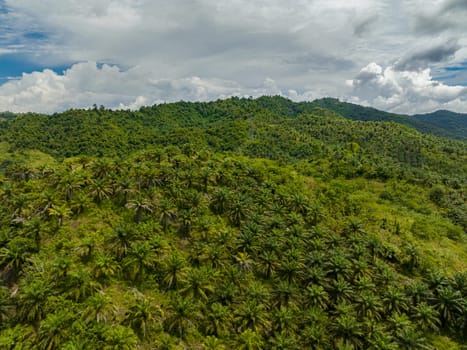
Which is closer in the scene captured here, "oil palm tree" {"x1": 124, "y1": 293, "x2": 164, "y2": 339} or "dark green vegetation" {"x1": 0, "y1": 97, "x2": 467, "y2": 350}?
"oil palm tree" {"x1": 124, "y1": 293, "x2": 164, "y2": 339}

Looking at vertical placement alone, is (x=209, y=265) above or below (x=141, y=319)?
above

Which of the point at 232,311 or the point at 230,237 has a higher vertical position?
the point at 230,237

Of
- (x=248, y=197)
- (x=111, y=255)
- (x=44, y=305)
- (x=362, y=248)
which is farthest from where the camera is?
(x=248, y=197)

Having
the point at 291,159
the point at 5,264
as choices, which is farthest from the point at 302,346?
the point at 291,159

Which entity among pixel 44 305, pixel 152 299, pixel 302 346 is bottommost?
pixel 302 346

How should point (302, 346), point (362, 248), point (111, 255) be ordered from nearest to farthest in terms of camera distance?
point (302, 346)
point (111, 255)
point (362, 248)

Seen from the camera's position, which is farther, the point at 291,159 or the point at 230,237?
the point at 291,159

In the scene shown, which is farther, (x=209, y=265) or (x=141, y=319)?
(x=209, y=265)

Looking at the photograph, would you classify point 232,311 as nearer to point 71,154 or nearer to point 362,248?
point 362,248

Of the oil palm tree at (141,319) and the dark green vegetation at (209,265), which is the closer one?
the oil palm tree at (141,319)
